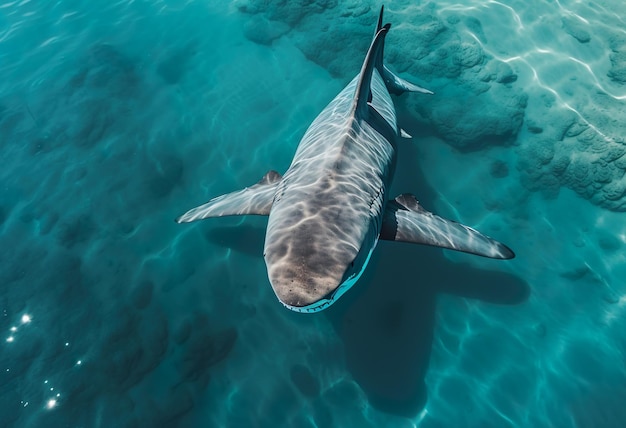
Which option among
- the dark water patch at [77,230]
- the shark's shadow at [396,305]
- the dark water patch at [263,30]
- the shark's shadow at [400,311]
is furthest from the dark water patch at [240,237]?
the dark water patch at [263,30]

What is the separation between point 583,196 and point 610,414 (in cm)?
426

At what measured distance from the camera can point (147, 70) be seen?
9852 millimetres

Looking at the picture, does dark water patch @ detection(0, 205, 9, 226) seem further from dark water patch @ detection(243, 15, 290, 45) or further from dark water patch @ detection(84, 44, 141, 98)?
dark water patch @ detection(243, 15, 290, 45)

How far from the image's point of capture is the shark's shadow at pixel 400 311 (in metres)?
5.49

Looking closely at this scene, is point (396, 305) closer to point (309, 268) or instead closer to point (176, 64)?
point (309, 268)

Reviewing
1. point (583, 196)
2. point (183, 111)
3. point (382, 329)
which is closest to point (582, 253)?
point (583, 196)

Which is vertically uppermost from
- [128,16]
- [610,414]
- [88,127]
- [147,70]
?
[128,16]

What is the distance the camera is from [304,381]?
18.1 feet

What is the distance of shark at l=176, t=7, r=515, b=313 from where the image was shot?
3791 mm

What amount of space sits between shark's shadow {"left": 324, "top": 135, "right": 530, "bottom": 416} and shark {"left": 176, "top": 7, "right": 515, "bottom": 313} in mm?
1074

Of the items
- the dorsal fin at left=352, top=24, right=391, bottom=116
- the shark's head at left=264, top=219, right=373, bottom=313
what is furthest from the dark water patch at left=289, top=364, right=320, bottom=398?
the dorsal fin at left=352, top=24, right=391, bottom=116

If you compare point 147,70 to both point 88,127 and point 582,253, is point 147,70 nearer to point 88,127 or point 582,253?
point 88,127

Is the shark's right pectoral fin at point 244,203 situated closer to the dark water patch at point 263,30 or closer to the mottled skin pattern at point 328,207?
the mottled skin pattern at point 328,207

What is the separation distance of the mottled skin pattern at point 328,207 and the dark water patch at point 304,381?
7.34ft
